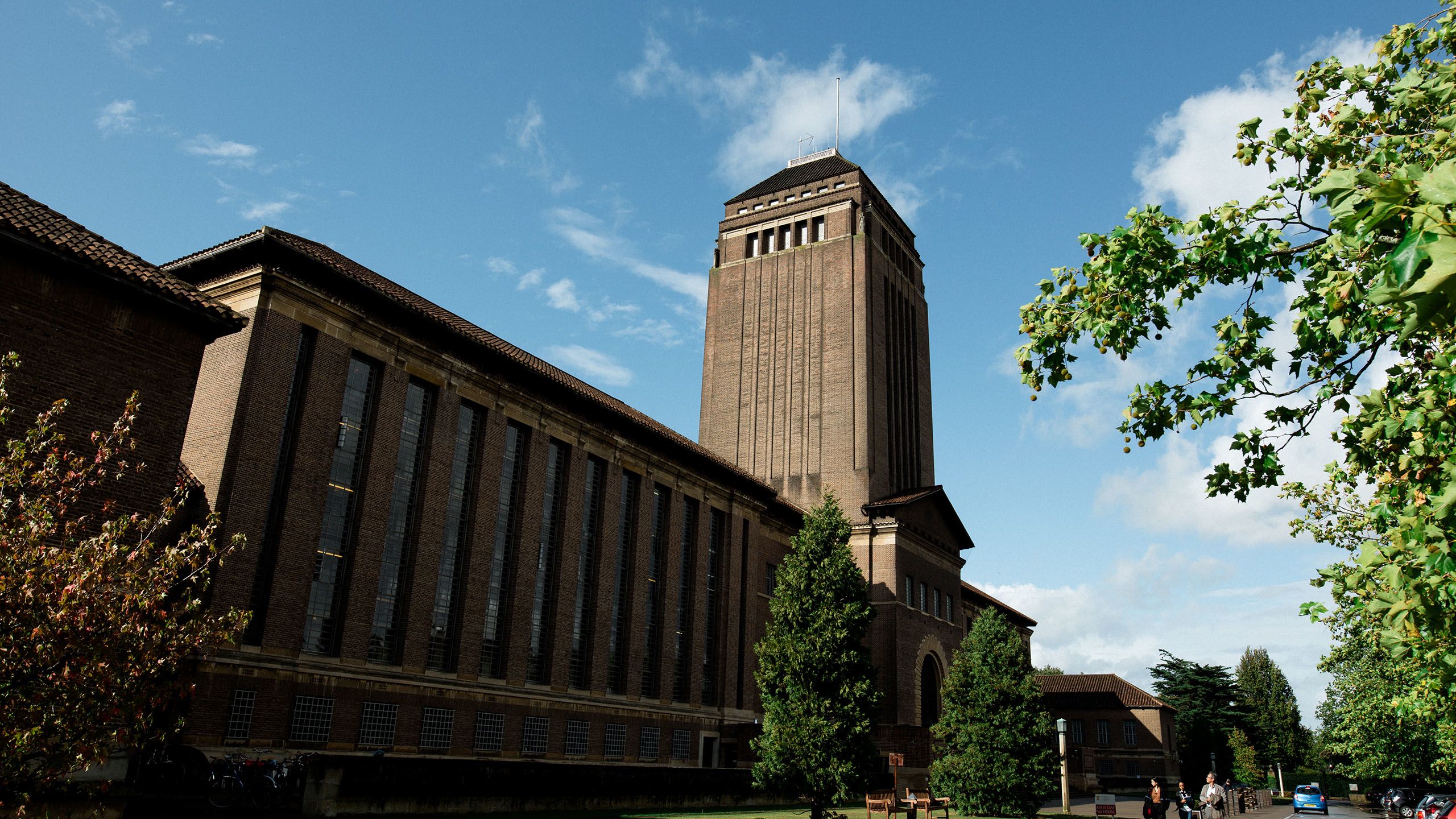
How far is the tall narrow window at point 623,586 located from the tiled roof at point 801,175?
1138 inches

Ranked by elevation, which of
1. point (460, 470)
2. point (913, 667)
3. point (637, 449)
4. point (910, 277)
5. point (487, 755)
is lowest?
point (487, 755)

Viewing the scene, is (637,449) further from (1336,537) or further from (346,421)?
(1336,537)

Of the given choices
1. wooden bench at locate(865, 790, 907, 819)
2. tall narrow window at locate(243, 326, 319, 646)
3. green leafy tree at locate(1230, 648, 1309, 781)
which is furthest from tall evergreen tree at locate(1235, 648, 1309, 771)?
tall narrow window at locate(243, 326, 319, 646)

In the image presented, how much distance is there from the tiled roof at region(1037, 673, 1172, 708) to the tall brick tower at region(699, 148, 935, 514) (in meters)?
29.5

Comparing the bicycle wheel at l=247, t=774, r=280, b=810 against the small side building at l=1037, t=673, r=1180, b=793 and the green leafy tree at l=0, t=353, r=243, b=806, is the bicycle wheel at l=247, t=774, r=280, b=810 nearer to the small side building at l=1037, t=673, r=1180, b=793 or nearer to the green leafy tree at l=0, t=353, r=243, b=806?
the green leafy tree at l=0, t=353, r=243, b=806

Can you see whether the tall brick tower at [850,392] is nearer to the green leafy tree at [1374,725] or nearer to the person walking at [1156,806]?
the green leafy tree at [1374,725]

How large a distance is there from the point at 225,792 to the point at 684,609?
21.2 m

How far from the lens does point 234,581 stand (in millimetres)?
21922

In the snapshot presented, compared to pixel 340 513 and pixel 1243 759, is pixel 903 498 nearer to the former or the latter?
pixel 340 513

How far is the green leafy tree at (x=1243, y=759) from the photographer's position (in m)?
70.5

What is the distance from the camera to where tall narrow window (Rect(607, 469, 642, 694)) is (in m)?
34.5

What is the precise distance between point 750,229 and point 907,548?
907 inches

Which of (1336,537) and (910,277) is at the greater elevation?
(910,277)

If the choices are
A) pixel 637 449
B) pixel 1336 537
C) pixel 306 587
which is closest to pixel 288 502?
pixel 306 587
